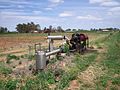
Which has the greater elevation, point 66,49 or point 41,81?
point 66,49

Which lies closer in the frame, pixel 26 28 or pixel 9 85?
pixel 9 85

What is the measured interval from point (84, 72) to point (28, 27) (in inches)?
4596

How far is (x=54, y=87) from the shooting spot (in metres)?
10.1

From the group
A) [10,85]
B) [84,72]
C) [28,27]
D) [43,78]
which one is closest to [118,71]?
[84,72]

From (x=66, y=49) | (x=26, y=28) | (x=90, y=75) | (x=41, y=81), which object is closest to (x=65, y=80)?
(x=41, y=81)

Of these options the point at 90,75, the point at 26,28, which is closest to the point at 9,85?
the point at 90,75

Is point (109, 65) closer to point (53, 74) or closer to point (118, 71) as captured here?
point (118, 71)

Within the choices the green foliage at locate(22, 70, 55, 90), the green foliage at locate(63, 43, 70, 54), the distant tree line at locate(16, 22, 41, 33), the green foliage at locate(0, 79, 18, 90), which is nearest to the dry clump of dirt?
the green foliage at locate(22, 70, 55, 90)

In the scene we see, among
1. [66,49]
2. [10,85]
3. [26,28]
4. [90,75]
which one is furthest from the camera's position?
[26,28]

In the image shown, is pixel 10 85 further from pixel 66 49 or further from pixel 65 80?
pixel 66 49

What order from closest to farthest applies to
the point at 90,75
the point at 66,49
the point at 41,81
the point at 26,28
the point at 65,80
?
the point at 41,81 → the point at 65,80 → the point at 90,75 → the point at 66,49 → the point at 26,28

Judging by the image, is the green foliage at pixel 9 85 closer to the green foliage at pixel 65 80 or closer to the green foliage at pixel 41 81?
the green foliage at pixel 41 81

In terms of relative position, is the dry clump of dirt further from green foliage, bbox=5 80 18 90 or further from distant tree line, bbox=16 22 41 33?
distant tree line, bbox=16 22 41 33

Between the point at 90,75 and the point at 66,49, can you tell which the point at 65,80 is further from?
the point at 66,49
